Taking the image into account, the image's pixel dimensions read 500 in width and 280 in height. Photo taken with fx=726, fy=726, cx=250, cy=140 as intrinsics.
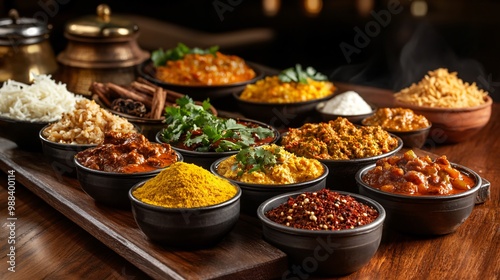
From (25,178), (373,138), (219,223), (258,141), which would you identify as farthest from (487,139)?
(25,178)

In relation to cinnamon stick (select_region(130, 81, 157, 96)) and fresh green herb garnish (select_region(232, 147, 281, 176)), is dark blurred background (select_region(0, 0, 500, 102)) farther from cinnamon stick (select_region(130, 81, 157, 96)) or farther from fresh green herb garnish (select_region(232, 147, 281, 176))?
fresh green herb garnish (select_region(232, 147, 281, 176))

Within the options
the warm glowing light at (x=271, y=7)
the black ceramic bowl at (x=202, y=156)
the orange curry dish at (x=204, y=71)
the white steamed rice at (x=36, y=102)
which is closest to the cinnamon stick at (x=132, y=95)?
the white steamed rice at (x=36, y=102)

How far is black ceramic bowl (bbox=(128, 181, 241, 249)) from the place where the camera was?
7.73ft

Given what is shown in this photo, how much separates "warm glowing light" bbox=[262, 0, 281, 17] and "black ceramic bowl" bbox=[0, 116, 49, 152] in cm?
512

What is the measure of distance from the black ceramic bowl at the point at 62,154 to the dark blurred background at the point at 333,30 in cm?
313

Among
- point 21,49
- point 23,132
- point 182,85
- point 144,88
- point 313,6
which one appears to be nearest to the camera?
point 23,132

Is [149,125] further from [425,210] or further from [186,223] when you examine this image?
[425,210]

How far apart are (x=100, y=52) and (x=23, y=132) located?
1192 millimetres

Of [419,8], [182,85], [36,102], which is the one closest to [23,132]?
[36,102]

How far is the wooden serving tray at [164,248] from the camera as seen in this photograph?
7.48 ft

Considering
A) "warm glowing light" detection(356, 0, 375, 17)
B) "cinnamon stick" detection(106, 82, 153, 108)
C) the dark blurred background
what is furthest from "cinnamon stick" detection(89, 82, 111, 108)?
"warm glowing light" detection(356, 0, 375, 17)

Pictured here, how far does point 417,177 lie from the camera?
2600 mm

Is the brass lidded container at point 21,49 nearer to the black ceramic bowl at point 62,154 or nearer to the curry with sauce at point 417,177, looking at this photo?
the black ceramic bowl at point 62,154

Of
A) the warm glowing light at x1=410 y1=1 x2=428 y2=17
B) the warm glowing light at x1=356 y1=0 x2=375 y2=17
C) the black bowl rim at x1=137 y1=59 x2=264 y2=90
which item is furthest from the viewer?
the warm glowing light at x1=356 y1=0 x2=375 y2=17
